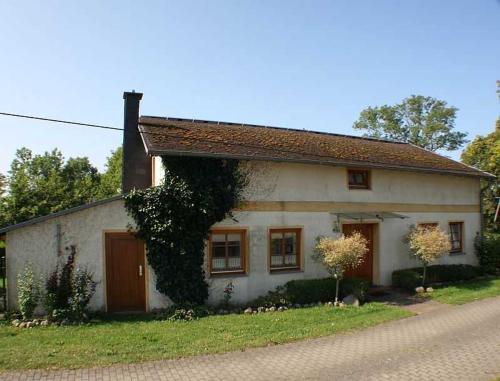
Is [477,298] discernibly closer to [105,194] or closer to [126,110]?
[126,110]

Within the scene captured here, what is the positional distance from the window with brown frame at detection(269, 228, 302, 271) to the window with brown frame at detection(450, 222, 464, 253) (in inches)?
334

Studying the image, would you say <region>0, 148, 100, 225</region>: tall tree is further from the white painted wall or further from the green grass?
the green grass

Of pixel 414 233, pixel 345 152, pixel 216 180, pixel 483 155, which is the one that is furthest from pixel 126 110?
pixel 483 155

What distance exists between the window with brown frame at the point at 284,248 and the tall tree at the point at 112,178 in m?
28.3

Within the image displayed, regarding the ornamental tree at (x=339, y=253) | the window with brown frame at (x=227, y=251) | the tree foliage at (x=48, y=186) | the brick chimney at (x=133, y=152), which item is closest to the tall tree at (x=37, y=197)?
the tree foliage at (x=48, y=186)

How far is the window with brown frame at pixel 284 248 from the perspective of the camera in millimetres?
14180

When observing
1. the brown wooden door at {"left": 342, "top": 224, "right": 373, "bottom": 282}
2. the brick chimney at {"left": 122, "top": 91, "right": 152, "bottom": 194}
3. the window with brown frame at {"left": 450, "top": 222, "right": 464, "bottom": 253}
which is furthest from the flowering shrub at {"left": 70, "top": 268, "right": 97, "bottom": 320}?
the window with brown frame at {"left": 450, "top": 222, "right": 464, "bottom": 253}

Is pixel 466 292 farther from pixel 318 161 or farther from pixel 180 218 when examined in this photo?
pixel 180 218

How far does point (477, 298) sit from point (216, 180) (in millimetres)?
9137

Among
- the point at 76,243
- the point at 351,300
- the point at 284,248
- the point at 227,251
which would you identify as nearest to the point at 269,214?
the point at 284,248

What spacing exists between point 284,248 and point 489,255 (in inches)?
432

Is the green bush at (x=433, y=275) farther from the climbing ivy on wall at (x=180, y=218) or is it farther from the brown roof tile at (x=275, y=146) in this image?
the climbing ivy on wall at (x=180, y=218)

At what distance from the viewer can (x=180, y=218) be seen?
12.4 m

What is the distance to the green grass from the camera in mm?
13773
